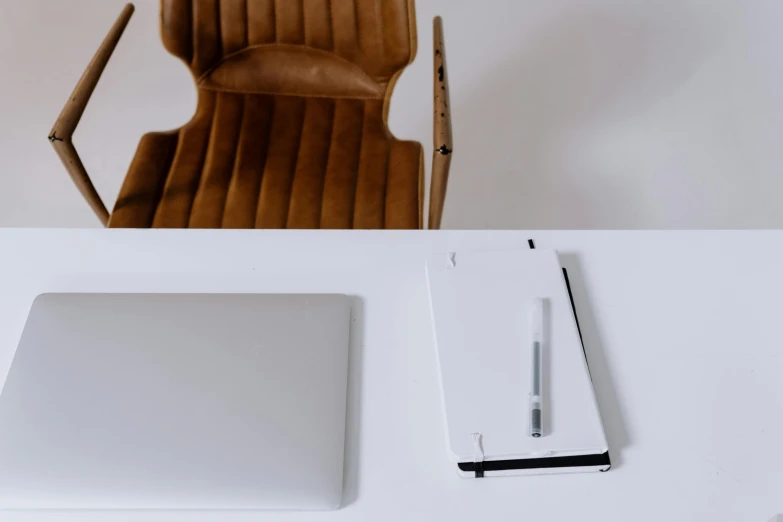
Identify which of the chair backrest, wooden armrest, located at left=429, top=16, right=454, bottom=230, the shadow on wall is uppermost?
the shadow on wall

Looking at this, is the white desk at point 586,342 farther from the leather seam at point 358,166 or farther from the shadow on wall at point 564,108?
the shadow on wall at point 564,108

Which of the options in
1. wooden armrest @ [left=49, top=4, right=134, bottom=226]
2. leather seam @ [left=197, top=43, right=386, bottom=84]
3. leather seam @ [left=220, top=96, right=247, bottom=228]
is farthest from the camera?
A: leather seam @ [left=197, top=43, right=386, bottom=84]

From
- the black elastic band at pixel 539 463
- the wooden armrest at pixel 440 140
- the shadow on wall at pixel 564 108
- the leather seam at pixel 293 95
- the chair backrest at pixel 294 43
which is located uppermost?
the shadow on wall at pixel 564 108

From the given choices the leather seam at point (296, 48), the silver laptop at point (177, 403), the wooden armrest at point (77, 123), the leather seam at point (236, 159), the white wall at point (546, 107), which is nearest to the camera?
the silver laptop at point (177, 403)

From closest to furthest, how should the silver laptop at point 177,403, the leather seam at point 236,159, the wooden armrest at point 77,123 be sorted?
the silver laptop at point 177,403, the wooden armrest at point 77,123, the leather seam at point 236,159

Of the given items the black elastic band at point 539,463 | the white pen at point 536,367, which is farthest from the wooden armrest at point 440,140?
the black elastic band at point 539,463

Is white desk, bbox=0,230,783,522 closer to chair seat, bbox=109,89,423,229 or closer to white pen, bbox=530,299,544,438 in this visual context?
white pen, bbox=530,299,544,438

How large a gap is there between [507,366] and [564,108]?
1390mm

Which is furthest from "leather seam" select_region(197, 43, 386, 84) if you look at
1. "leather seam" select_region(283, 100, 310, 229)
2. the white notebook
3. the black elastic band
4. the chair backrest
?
the black elastic band

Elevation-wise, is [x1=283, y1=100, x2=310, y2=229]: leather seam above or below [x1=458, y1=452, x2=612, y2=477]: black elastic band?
above

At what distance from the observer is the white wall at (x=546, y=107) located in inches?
68.0

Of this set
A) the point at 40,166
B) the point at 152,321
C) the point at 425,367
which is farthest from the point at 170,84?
the point at 425,367

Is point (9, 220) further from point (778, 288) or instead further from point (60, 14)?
point (778, 288)

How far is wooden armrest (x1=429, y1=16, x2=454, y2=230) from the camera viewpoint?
1.04 meters
